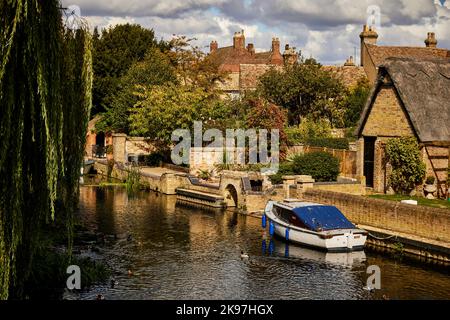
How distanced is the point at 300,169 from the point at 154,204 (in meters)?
9.38

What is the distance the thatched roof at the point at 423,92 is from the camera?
35281 mm

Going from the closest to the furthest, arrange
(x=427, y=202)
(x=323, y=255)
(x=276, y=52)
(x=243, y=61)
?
(x=323, y=255), (x=427, y=202), (x=276, y=52), (x=243, y=61)

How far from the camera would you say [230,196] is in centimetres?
4159

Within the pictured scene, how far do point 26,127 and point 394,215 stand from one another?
18.9 meters

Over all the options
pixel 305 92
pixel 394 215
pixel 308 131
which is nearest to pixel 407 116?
pixel 394 215

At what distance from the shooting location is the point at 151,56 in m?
68.8

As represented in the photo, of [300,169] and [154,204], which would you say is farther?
[154,204]

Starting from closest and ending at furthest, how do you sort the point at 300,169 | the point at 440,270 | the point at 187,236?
the point at 440,270 → the point at 187,236 → the point at 300,169

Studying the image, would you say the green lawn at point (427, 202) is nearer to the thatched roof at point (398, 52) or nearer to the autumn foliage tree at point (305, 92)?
the autumn foliage tree at point (305, 92)

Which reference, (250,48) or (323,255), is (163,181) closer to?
(323,255)

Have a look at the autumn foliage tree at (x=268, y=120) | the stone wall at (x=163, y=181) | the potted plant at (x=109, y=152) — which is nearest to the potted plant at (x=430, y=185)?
the autumn foliage tree at (x=268, y=120)

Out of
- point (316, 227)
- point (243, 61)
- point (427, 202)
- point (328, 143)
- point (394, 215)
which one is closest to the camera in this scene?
point (394, 215)
